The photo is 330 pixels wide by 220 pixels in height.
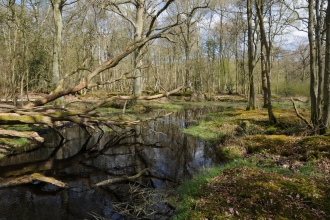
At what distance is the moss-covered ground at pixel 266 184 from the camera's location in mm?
4191

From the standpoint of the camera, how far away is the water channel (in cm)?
521

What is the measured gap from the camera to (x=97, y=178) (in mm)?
6996

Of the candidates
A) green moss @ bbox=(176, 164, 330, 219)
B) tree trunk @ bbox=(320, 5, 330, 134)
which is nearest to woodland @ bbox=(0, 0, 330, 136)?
tree trunk @ bbox=(320, 5, 330, 134)

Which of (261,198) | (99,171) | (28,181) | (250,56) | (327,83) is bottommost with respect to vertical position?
(99,171)

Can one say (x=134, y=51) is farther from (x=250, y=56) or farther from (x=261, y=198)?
(x=261, y=198)

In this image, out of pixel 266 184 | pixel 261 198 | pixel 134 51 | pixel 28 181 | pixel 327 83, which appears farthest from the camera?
pixel 134 51

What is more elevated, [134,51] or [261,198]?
[134,51]

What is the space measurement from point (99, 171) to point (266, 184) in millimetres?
5017

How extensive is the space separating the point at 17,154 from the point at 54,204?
4709 millimetres

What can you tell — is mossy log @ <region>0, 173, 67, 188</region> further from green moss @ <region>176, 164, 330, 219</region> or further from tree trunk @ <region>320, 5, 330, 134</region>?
tree trunk @ <region>320, 5, 330, 134</region>

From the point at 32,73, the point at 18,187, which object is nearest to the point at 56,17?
the point at 18,187

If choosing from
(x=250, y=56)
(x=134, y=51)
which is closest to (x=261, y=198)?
(x=250, y=56)

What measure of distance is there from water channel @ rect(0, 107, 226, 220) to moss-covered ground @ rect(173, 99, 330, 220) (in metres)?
0.74

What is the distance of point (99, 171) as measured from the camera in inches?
299
